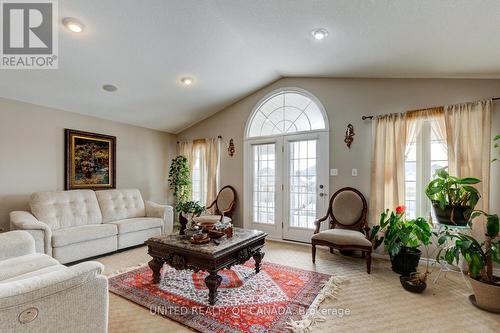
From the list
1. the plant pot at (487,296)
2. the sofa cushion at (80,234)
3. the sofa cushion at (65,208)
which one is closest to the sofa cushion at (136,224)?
the sofa cushion at (80,234)

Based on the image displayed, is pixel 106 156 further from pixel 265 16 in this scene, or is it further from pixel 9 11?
pixel 265 16

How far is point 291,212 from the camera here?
4359 millimetres

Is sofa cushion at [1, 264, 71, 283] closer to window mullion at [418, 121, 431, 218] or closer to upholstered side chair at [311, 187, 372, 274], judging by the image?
upholstered side chair at [311, 187, 372, 274]

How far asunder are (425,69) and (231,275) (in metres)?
3.50

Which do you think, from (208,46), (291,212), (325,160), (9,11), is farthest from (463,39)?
(9,11)

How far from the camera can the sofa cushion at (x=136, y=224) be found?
12.2ft

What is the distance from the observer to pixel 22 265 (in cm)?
193

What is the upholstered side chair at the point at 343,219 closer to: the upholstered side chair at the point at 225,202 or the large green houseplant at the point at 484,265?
the large green houseplant at the point at 484,265

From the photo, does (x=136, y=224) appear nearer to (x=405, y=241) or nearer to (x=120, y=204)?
(x=120, y=204)

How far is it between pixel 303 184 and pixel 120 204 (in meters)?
3.25

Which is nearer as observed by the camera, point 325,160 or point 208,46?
point 208,46

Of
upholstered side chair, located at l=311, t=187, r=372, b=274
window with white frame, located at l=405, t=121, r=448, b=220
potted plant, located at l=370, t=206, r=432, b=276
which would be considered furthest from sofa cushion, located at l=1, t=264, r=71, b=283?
window with white frame, located at l=405, t=121, r=448, b=220

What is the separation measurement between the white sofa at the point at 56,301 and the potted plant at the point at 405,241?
9.66 ft

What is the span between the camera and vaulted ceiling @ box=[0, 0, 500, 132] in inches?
86.7
